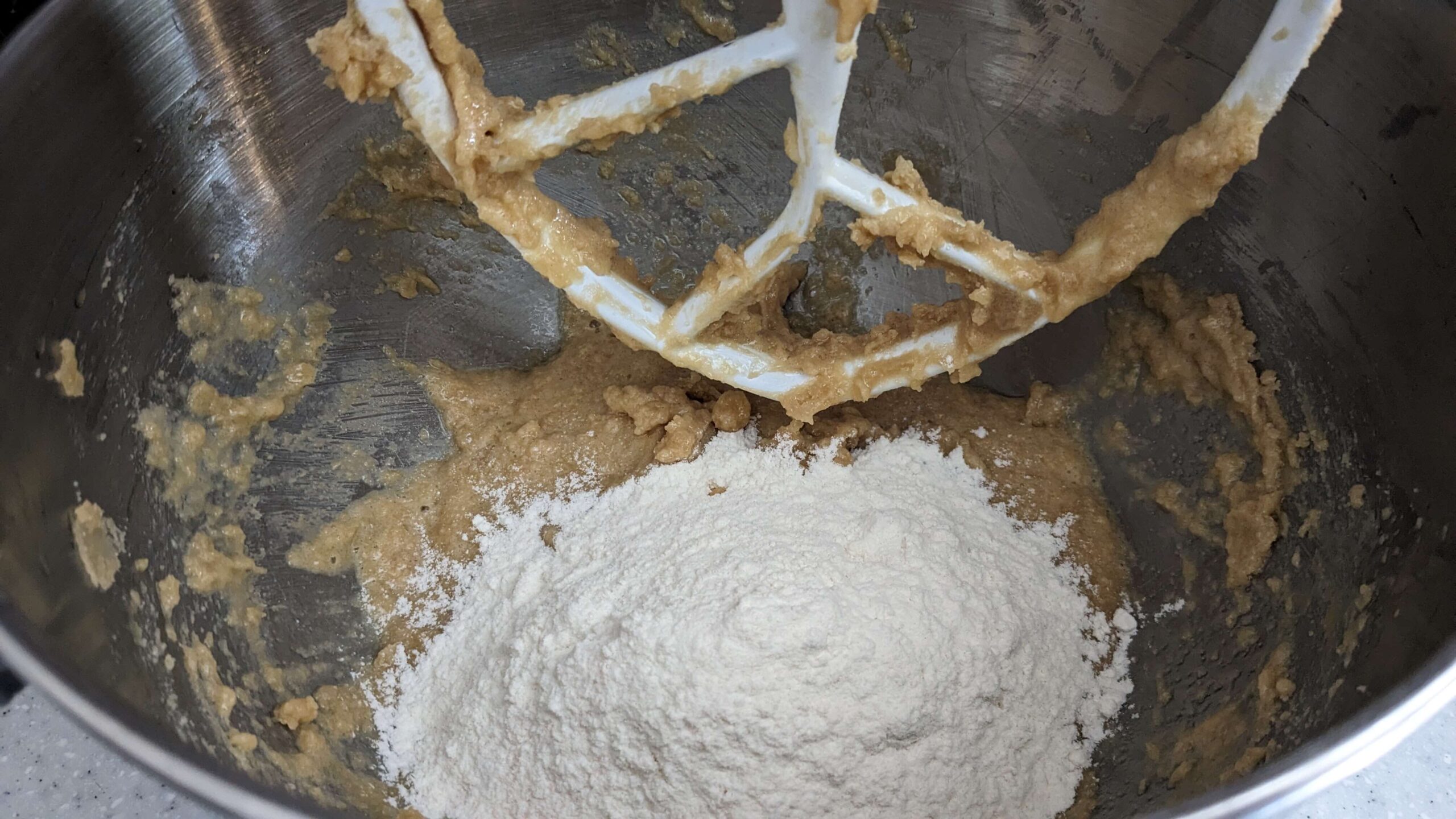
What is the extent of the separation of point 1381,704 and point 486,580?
3.65 feet

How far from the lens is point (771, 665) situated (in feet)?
4.05

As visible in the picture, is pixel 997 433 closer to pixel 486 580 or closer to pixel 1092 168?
pixel 1092 168

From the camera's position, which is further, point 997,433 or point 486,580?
point 997,433

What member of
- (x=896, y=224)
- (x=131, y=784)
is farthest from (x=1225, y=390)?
(x=131, y=784)

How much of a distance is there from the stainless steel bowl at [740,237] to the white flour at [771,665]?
5.2 inches

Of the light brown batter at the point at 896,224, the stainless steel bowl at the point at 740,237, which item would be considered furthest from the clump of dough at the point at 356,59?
the stainless steel bowl at the point at 740,237

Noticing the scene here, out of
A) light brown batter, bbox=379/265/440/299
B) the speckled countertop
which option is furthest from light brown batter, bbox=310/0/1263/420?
the speckled countertop

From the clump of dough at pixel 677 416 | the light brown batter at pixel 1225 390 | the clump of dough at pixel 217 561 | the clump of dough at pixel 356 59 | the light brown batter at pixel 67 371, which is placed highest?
the clump of dough at pixel 356 59

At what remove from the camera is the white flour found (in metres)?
1.20

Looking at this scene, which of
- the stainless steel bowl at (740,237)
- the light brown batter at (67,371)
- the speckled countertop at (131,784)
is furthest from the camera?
the speckled countertop at (131,784)

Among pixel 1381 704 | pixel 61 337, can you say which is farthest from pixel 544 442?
pixel 1381 704

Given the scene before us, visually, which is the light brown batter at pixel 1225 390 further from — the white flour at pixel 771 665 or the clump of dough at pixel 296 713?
the clump of dough at pixel 296 713

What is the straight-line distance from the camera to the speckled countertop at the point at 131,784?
1.27 meters

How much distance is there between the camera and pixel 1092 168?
1.45 meters
